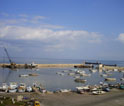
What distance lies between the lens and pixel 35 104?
23641mm

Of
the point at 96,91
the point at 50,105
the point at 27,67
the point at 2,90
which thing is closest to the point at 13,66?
the point at 27,67

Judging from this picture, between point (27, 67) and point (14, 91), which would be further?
point (27, 67)

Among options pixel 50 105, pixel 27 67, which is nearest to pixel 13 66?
pixel 27 67

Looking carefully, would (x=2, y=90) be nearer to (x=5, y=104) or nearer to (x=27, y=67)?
(x=5, y=104)

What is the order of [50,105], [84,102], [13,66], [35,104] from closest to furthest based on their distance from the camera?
[35,104] → [50,105] → [84,102] → [13,66]

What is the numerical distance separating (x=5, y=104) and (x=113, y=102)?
52.0ft

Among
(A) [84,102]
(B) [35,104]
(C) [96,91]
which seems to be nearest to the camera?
(B) [35,104]

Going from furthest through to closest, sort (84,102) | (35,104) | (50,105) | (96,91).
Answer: (96,91)
(84,102)
(50,105)
(35,104)

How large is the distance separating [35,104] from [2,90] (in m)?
16.5

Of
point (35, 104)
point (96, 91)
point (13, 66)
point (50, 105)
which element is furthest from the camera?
point (13, 66)

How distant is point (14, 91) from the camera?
36.2 meters

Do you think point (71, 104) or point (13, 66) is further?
point (13, 66)

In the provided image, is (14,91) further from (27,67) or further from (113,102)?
(27,67)

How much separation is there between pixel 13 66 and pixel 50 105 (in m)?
75.7
